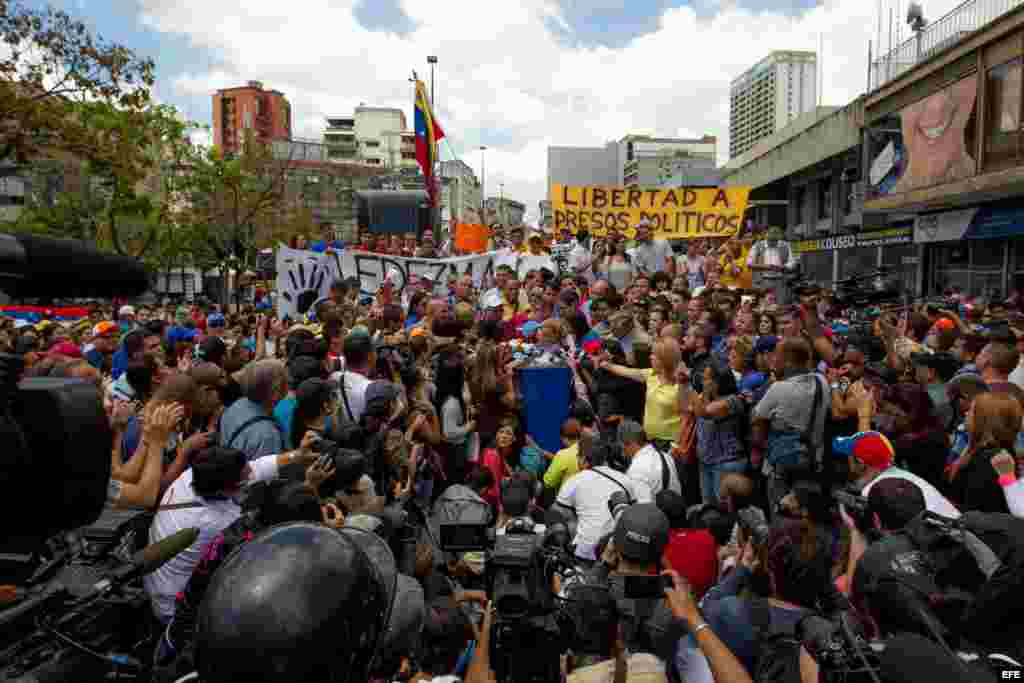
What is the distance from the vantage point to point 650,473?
484 centimetres

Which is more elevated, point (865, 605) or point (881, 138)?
point (881, 138)

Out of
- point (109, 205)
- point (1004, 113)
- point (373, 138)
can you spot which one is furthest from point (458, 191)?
point (1004, 113)

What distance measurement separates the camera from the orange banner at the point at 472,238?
15.4m

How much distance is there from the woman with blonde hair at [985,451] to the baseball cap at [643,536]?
2.01 m

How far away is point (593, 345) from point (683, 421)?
151cm

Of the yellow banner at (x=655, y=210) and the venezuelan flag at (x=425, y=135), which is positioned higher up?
the venezuelan flag at (x=425, y=135)

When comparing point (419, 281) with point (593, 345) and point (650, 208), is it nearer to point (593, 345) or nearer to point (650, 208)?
point (593, 345)

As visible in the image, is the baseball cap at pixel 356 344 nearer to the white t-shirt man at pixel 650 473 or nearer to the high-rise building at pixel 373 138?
the white t-shirt man at pixel 650 473

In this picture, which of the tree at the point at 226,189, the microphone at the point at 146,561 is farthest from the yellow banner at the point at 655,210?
the tree at the point at 226,189

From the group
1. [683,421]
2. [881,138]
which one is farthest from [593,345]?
[881,138]

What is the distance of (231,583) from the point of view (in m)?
1.43

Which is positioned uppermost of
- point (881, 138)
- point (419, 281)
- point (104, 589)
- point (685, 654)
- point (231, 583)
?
point (881, 138)

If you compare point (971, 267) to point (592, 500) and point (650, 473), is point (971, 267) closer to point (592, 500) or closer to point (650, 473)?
point (650, 473)

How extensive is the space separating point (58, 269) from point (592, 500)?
138 inches
